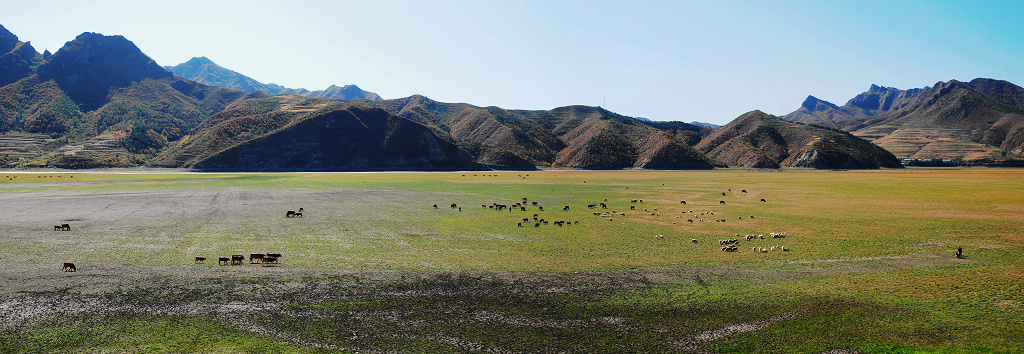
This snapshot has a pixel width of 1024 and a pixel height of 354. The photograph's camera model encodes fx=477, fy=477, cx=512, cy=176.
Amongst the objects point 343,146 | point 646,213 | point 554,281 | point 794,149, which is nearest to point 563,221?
point 646,213

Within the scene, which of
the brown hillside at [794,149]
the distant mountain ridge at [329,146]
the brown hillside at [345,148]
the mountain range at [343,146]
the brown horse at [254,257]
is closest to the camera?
the brown horse at [254,257]

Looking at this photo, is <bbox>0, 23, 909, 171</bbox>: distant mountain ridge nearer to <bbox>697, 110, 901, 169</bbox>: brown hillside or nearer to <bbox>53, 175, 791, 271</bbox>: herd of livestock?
<bbox>697, 110, 901, 169</bbox>: brown hillside

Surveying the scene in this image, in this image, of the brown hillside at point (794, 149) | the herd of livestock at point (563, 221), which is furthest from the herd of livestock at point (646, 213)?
the brown hillside at point (794, 149)

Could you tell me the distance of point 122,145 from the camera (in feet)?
526

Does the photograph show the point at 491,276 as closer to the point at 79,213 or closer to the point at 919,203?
the point at 79,213

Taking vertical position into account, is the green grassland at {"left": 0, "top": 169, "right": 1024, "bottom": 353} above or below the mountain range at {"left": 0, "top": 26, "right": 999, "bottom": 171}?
below

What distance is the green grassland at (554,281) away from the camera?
531 inches

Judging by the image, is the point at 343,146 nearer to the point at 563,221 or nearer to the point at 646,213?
the point at 646,213

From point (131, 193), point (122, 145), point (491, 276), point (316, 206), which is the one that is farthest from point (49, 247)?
point (122, 145)

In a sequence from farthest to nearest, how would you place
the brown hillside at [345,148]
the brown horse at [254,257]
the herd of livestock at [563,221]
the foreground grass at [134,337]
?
the brown hillside at [345,148]
the brown horse at [254,257]
the herd of livestock at [563,221]
the foreground grass at [134,337]

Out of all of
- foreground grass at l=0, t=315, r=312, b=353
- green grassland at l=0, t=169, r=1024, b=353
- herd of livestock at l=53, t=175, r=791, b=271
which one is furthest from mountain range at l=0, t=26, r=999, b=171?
foreground grass at l=0, t=315, r=312, b=353

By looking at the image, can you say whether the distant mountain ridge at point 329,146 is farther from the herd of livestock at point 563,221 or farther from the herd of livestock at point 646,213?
the herd of livestock at point 563,221

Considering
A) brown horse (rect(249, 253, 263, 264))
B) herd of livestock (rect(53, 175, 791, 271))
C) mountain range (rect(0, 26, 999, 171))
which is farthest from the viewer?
mountain range (rect(0, 26, 999, 171))

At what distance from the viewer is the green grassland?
13492mm
